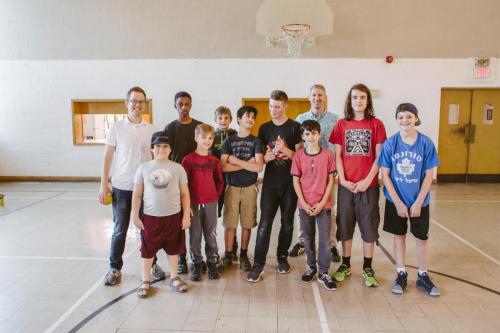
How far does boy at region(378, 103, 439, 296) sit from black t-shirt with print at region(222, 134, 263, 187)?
3.31 feet

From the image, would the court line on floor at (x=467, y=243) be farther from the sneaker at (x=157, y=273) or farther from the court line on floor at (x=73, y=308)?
the court line on floor at (x=73, y=308)

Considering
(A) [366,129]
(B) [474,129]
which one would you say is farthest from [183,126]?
(B) [474,129]

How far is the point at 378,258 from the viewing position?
3.74 meters

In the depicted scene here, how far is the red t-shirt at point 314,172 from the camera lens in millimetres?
3049

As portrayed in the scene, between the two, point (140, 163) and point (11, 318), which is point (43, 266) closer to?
point (11, 318)

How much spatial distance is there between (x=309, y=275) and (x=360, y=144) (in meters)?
1.13

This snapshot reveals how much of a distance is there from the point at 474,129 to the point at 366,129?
20.6 feet

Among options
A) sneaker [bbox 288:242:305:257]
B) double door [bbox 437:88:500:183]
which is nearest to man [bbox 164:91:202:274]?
sneaker [bbox 288:242:305:257]

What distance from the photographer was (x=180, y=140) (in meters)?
3.33

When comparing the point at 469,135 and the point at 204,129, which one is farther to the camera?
the point at 469,135

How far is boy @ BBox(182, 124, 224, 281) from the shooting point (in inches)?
123

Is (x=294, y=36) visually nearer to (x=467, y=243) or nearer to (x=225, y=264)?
(x=467, y=243)

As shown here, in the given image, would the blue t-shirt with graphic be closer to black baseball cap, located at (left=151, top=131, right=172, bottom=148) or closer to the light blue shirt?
the light blue shirt

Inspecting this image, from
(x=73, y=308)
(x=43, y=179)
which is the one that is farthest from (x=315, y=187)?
(x=43, y=179)
